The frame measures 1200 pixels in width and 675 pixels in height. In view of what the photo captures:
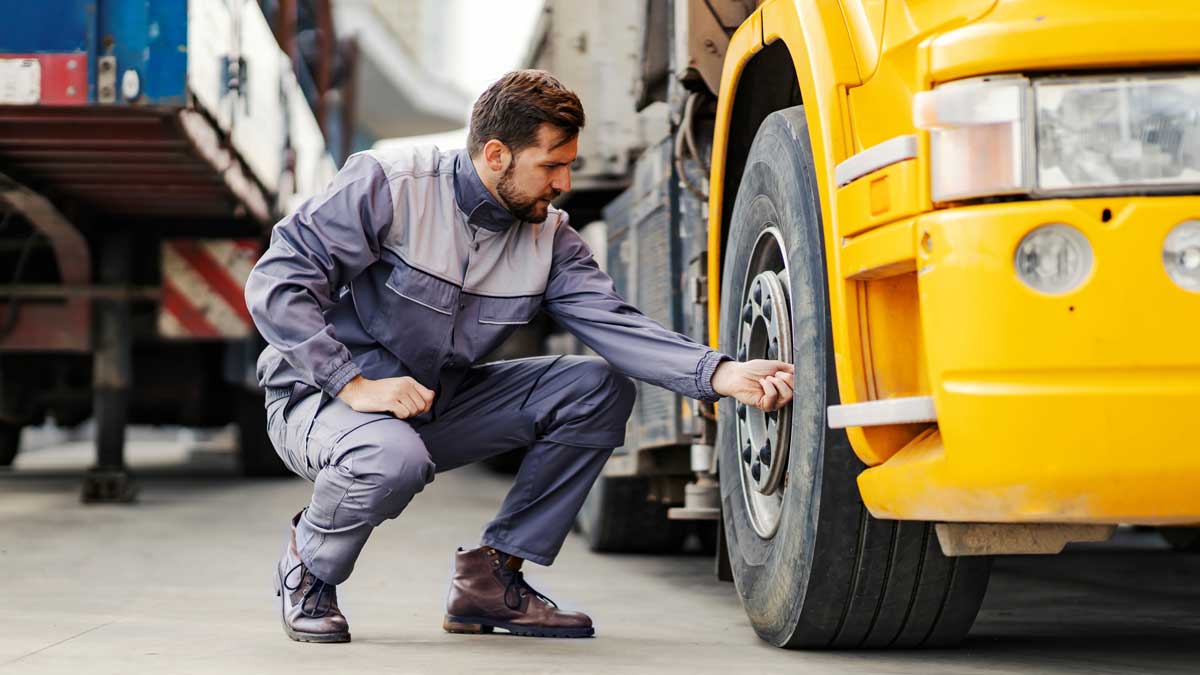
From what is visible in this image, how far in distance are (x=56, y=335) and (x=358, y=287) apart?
4775 mm

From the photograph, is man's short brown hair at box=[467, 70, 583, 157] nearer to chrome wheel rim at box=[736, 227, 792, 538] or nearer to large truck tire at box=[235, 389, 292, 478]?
chrome wheel rim at box=[736, 227, 792, 538]

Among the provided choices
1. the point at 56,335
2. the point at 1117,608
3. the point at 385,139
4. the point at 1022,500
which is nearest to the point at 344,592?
the point at 1117,608

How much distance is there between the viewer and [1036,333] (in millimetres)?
2295

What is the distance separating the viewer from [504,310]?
3.61 meters

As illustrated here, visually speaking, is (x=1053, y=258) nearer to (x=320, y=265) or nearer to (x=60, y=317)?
(x=320, y=265)

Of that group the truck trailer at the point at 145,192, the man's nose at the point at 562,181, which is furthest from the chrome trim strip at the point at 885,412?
the truck trailer at the point at 145,192

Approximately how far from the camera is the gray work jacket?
331 cm

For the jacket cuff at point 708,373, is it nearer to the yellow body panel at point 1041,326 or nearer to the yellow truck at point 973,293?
the yellow truck at point 973,293

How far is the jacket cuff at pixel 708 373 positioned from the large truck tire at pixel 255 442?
23.3ft

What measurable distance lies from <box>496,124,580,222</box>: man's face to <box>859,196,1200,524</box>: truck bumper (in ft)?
3.90

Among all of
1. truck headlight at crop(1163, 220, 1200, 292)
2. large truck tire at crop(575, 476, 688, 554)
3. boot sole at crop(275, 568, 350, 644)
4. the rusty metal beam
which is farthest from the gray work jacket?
the rusty metal beam

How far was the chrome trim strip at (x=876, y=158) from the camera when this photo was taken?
247 cm

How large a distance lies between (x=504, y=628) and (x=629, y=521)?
233 cm

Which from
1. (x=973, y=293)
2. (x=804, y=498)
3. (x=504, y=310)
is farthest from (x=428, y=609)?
(x=973, y=293)
